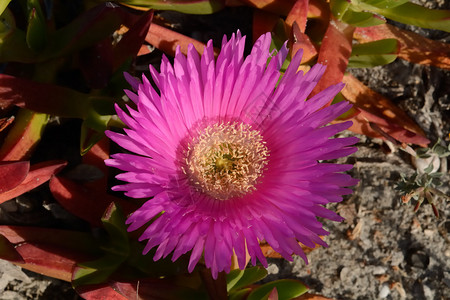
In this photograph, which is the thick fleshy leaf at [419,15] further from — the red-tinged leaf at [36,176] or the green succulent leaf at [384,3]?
the red-tinged leaf at [36,176]

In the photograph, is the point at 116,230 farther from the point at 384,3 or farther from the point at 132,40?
the point at 384,3

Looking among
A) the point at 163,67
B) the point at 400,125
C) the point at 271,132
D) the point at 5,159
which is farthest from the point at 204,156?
the point at 400,125

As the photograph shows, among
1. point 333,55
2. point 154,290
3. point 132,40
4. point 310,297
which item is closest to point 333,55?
point 333,55

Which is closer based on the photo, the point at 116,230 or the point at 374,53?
the point at 116,230

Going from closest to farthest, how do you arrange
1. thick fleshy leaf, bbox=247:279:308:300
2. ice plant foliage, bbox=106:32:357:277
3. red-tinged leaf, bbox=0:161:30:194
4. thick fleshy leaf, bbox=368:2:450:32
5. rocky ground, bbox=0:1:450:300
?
1. ice plant foliage, bbox=106:32:357:277
2. red-tinged leaf, bbox=0:161:30:194
3. thick fleshy leaf, bbox=247:279:308:300
4. thick fleshy leaf, bbox=368:2:450:32
5. rocky ground, bbox=0:1:450:300

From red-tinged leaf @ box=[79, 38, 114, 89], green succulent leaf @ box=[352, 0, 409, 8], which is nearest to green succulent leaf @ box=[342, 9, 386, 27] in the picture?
green succulent leaf @ box=[352, 0, 409, 8]

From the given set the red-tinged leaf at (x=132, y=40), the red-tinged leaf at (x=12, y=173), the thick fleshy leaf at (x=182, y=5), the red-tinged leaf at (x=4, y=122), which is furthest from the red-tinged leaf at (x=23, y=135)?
the thick fleshy leaf at (x=182, y=5)

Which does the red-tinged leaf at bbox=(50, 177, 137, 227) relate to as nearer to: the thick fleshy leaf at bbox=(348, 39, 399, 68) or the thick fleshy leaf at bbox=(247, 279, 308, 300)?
the thick fleshy leaf at bbox=(247, 279, 308, 300)

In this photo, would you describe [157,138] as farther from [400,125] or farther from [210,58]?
[400,125]
